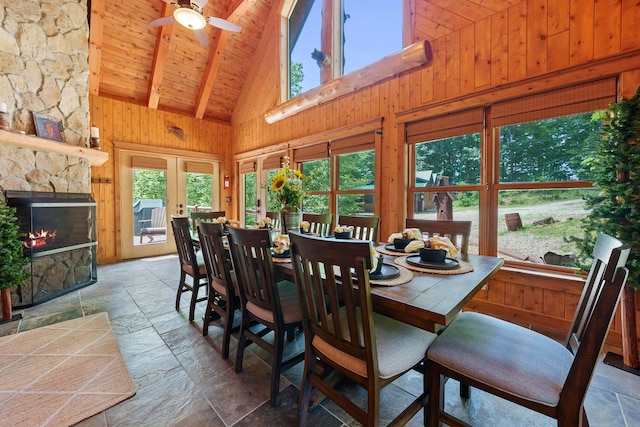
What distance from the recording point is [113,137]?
5047 millimetres

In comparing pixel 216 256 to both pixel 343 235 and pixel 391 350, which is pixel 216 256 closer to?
pixel 343 235

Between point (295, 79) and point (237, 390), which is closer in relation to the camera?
point (237, 390)

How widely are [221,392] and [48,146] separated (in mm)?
3713

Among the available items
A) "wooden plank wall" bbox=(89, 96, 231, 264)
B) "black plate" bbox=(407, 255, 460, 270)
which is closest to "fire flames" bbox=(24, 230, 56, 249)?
"wooden plank wall" bbox=(89, 96, 231, 264)

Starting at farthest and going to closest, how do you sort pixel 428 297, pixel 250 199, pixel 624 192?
pixel 250 199, pixel 624 192, pixel 428 297

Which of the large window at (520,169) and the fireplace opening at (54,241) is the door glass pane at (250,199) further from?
the large window at (520,169)

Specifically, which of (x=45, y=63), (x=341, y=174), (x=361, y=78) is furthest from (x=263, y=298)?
(x=45, y=63)

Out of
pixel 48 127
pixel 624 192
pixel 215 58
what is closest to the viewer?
pixel 624 192

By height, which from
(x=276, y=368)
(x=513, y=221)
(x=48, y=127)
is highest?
(x=48, y=127)

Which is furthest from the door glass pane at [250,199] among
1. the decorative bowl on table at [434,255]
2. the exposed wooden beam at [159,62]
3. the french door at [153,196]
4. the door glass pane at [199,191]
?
the decorative bowl on table at [434,255]

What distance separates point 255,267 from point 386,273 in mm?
819

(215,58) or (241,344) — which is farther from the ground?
(215,58)

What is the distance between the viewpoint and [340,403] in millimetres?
1208

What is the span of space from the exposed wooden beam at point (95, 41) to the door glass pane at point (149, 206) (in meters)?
1.63
